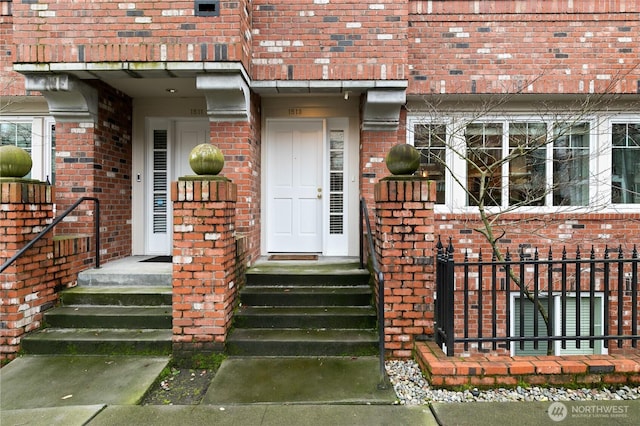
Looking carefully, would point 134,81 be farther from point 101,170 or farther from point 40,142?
point 40,142

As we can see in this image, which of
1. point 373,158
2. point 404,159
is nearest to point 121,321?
point 404,159

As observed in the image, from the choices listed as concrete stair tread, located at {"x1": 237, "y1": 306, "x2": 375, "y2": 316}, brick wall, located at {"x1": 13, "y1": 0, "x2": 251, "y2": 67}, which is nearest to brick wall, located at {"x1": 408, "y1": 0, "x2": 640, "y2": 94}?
brick wall, located at {"x1": 13, "y1": 0, "x2": 251, "y2": 67}

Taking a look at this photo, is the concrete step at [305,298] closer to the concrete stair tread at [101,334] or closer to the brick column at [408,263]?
the brick column at [408,263]

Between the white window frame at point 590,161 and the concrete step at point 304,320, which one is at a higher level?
the white window frame at point 590,161

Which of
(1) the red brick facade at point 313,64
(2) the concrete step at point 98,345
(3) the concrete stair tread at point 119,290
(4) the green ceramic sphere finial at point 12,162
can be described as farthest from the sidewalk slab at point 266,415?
(4) the green ceramic sphere finial at point 12,162

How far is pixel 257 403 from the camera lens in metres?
2.95

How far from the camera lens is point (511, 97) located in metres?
5.36

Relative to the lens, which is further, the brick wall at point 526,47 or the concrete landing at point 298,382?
the brick wall at point 526,47

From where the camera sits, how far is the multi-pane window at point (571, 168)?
5.67 metres

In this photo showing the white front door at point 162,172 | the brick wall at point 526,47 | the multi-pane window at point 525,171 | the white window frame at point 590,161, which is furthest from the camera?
the white front door at point 162,172

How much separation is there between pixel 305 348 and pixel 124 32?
14.0 feet

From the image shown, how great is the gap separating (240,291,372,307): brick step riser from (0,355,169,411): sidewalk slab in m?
1.08

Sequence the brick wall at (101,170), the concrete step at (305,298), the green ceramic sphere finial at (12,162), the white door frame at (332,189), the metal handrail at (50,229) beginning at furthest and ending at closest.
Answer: the white door frame at (332,189)
the brick wall at (101,170)
the concrete step at (305,298)
the green ceramic sphere finial at (12,162)
the metal handrail at (50,229)

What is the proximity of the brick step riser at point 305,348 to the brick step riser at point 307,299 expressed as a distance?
2.10 feet
